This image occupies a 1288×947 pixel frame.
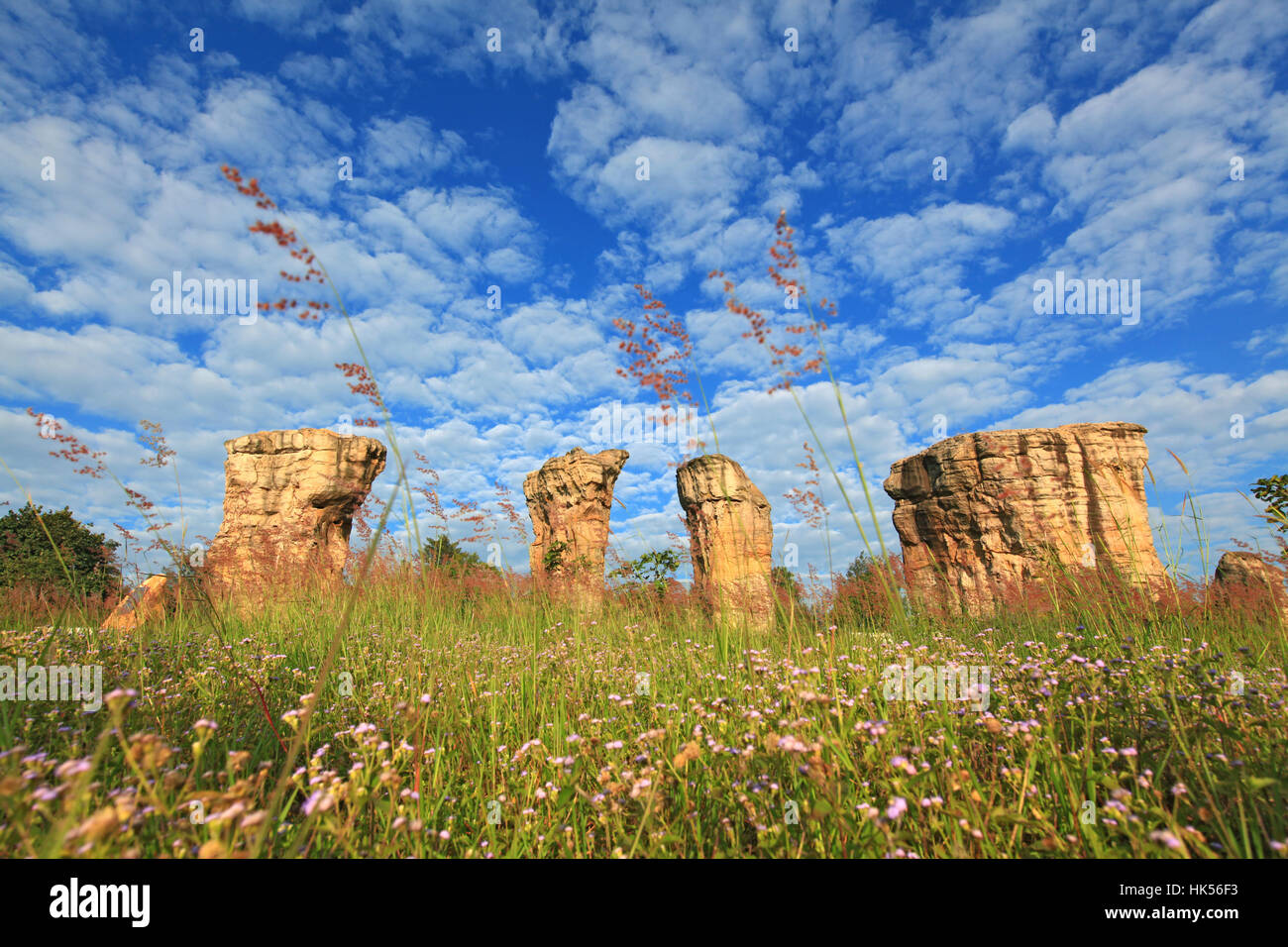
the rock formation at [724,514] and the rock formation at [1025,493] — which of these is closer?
the rock formation at [724,514]

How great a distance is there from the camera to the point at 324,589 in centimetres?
701

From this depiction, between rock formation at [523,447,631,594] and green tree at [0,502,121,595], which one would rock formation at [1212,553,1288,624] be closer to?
rock formation at [523,447,631,594]

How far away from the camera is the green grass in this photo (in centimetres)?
177

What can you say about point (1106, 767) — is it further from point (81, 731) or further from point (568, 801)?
point (81, 731)
